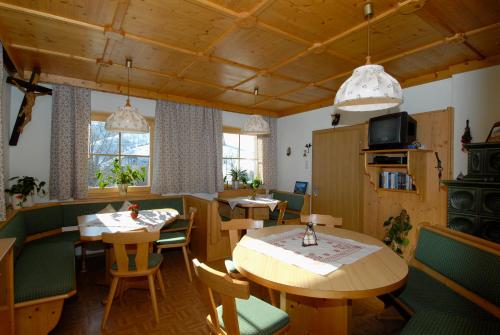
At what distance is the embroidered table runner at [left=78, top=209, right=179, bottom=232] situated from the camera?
2.65 meters

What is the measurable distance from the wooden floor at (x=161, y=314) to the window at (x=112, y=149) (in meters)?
1.83

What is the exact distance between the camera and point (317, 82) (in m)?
4.01

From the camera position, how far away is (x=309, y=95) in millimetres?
4742

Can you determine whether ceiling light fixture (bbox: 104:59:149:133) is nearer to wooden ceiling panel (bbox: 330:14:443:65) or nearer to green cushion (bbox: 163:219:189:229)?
green cushion (bbox: 163:219:189:229)

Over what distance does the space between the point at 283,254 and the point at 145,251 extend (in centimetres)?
128

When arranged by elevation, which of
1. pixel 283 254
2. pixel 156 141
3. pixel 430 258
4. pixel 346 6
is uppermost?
pixel 346 6

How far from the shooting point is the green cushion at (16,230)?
236cm

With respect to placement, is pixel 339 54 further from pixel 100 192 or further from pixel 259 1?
pixel 100 192

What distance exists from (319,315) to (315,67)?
277 cm

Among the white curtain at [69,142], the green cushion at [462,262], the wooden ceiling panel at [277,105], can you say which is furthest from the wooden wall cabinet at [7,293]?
the wooden ceiling panel at [277,105]

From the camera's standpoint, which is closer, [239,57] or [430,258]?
[430,258]

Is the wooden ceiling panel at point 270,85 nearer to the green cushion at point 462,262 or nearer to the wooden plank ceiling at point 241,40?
the wooden plank ceiling at point 241,40

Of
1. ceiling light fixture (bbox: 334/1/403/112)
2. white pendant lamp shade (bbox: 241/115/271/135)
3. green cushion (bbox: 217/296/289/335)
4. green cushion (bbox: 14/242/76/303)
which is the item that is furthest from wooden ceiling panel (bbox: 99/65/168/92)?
green cushion (bbox: 217/296/289/335)

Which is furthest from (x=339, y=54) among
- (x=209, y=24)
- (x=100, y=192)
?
(x=100, y=192)
